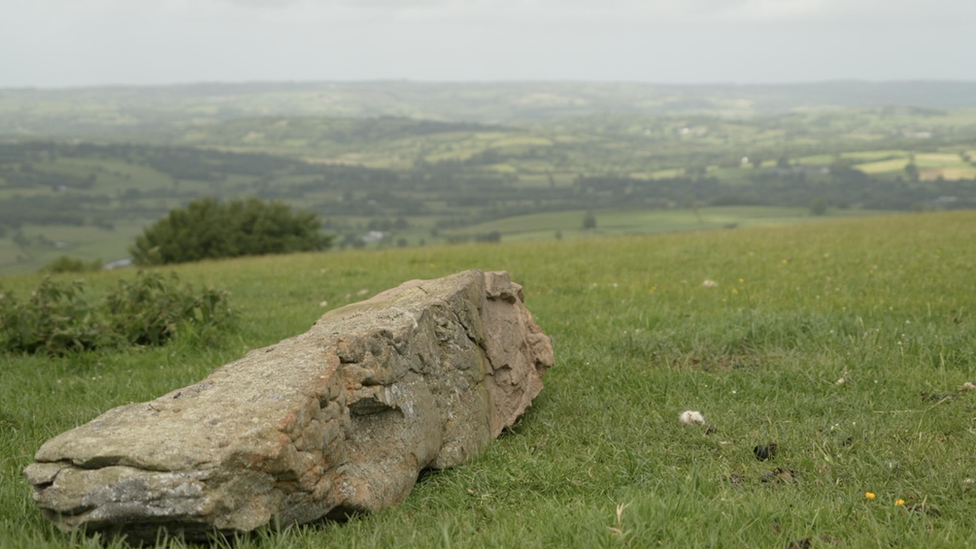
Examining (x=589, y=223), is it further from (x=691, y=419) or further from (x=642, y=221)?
(x=691, y=419)

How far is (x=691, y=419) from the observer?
624 centimetres

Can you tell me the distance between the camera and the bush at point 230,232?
40406 mm

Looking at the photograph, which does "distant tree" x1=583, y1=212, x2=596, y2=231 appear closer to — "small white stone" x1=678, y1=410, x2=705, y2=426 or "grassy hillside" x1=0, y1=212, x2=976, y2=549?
"grassy hillside" x1=0, y1=212, x2=976, y2=549

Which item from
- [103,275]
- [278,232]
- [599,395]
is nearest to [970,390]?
[599,395]

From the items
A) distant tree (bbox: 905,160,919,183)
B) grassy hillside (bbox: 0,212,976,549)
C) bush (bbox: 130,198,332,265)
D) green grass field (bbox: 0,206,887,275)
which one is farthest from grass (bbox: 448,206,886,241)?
grassy hillside (bbox: 0,212,976,549)

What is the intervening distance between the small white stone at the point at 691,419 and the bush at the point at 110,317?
6.44 meters

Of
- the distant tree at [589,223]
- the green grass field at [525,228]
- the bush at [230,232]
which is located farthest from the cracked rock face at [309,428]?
the distant tree at [589,223]

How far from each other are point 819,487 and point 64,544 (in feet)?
14.8

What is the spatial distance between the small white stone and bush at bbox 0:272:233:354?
6440 mm

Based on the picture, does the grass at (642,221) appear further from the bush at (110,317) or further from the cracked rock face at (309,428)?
the cracked rock face at (309,428)

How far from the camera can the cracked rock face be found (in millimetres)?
3918

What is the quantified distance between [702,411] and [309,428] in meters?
3.62

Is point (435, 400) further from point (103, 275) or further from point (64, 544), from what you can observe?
point (103, 275)

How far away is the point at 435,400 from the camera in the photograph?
18.4 feet
